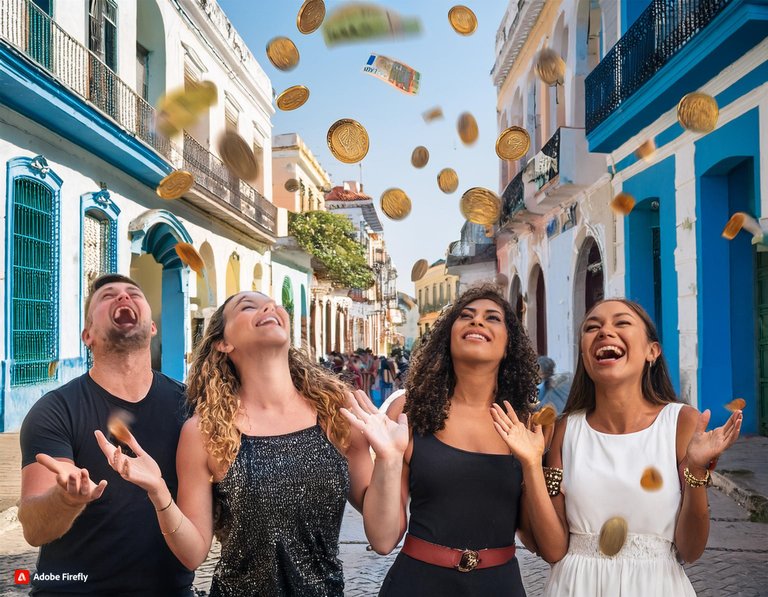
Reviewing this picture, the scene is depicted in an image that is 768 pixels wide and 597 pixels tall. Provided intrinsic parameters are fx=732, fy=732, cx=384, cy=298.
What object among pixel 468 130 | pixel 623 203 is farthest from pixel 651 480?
pixel 623 203

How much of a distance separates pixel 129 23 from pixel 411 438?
38.6 feet

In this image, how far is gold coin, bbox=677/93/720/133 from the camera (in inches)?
293

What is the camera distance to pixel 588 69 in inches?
486

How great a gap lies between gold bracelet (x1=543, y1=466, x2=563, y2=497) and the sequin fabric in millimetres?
Result: 657

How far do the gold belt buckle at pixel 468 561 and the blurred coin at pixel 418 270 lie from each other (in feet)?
18.9

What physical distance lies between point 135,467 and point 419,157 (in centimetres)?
473

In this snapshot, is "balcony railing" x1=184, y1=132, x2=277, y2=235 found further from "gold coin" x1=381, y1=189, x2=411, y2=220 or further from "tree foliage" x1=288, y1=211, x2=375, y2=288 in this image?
"gold coin" x1=381, y1=189, x2=411, y2=220

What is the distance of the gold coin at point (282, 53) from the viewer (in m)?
5.38

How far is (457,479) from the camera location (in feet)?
7.48

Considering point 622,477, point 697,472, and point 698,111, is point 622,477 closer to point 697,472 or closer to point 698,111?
point 697,472

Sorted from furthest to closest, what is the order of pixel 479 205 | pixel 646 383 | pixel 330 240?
pixel 330 240, pixel 479 205, pixel 646 383

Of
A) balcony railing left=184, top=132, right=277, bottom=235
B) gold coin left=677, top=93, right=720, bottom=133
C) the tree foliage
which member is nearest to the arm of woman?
gold coin left=677, top=93, right=720, bottom=133

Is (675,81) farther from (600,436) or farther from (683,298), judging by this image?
(600,436)

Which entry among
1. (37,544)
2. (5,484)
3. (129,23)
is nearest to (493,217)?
(5,484)
